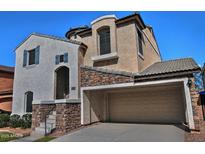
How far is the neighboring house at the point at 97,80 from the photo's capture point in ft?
36.9

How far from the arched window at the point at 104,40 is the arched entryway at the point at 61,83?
149 inches

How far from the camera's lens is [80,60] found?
13.3m

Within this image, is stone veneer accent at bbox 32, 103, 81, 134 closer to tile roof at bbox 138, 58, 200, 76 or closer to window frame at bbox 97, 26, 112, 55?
tile roof at bbox 138, 58, 200, 76

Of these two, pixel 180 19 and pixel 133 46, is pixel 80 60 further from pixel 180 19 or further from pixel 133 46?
pixel 180 19

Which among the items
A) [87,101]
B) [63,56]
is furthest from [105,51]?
[87,101]

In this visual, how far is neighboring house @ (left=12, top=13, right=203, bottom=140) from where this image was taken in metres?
11.2

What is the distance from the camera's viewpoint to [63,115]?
9953mm

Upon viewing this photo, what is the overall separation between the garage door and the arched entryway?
4.33 metres

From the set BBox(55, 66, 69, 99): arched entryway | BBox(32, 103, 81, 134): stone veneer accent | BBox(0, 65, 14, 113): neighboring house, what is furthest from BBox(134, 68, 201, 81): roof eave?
BBox(0, 65, 14, 113): neighboring house

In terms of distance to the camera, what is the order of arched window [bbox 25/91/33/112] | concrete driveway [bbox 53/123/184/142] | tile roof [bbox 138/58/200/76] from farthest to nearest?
arched window [bbox 25/91/33/112] → tile roof [bbox 138/58/200/76] → concrete driveway [bbox 53/123/184/142]

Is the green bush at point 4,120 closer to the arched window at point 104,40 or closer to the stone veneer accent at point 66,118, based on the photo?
the stone veneer accent at point 66,118

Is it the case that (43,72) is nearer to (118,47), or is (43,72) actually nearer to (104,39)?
(104,39)

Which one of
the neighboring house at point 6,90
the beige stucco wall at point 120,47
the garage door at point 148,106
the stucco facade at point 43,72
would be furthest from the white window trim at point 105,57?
the neighboring house at point 6,90

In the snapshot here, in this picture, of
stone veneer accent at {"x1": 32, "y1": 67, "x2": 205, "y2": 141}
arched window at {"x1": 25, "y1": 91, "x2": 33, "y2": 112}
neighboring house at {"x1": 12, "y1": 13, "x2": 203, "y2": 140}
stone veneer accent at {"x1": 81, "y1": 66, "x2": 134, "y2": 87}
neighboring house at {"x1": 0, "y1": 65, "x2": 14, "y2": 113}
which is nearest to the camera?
stone veneer accent at {"x1": 32, "y1": 67, "x2": 205, "y2": 141}
